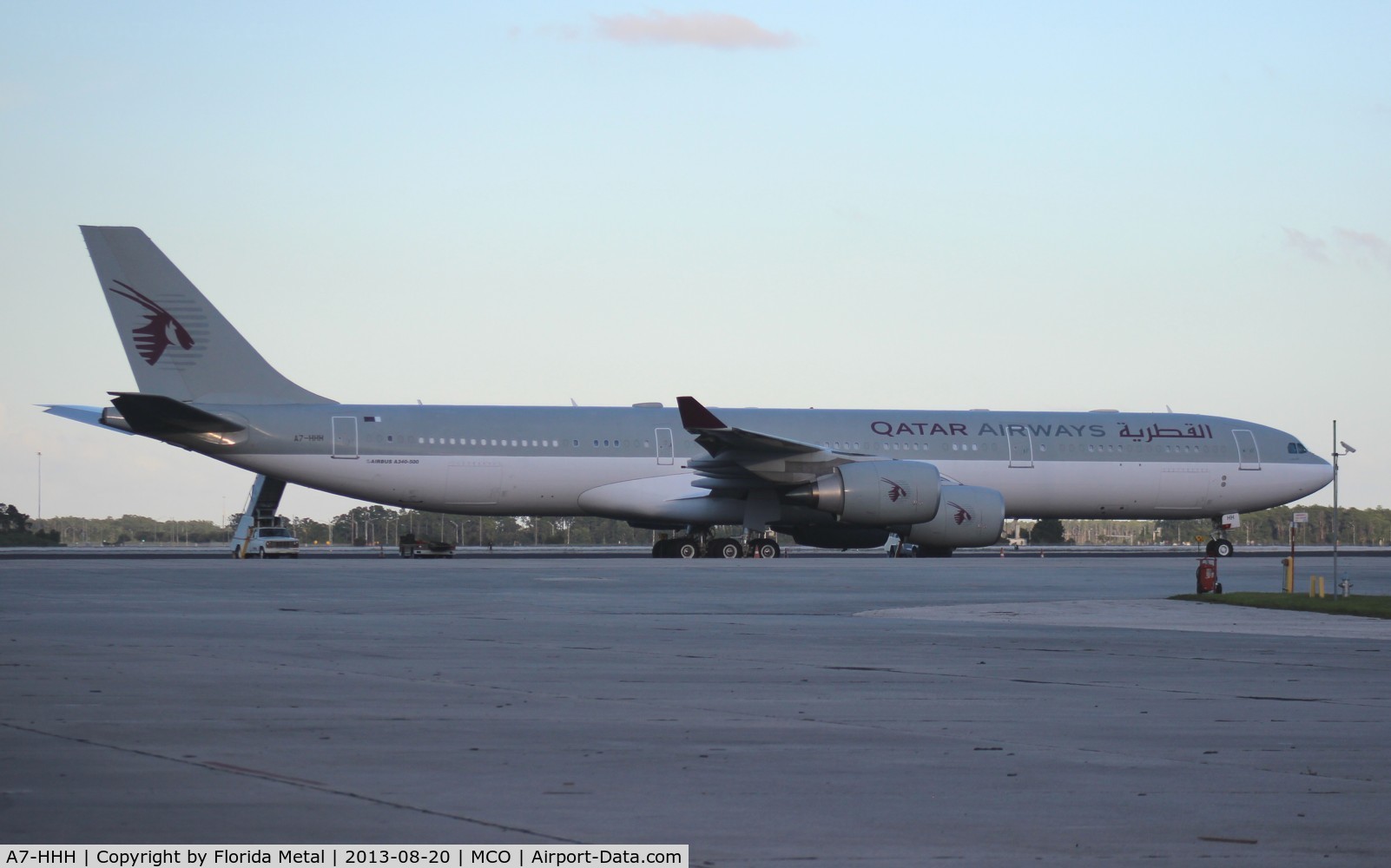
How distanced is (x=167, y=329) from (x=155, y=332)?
0.88ft

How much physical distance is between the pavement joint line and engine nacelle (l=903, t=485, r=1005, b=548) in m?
30.7

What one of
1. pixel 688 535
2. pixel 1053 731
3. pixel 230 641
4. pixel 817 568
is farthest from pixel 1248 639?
pixel 688 535

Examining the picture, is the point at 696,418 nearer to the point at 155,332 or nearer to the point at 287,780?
the point at 155,332

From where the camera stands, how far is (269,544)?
42.8 metres

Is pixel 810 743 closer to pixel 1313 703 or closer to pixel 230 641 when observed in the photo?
pixel 1313 703

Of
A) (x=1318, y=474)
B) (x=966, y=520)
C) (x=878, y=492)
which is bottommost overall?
(x=966, y=520)

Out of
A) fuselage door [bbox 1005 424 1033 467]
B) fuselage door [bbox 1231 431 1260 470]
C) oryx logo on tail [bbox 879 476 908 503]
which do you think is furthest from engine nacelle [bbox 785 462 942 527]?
fuselage door [bbox 1231 431 1260 470]

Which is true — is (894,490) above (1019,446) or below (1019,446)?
below

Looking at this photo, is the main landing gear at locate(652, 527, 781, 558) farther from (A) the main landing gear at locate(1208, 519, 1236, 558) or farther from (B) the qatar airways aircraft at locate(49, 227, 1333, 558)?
(A) the main landing gear at locate(1208, 519, 1236, 558)

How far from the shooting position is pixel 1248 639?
14.9 metres

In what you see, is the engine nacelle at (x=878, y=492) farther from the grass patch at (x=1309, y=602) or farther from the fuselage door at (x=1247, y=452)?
the grass patch at (x=1309, y=602)

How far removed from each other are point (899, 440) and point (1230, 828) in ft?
113

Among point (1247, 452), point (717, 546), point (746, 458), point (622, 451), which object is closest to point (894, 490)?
point (746, 458)

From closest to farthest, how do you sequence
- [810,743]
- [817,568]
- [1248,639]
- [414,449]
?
[810,743], [1248,639], [817,568], [414,449]
